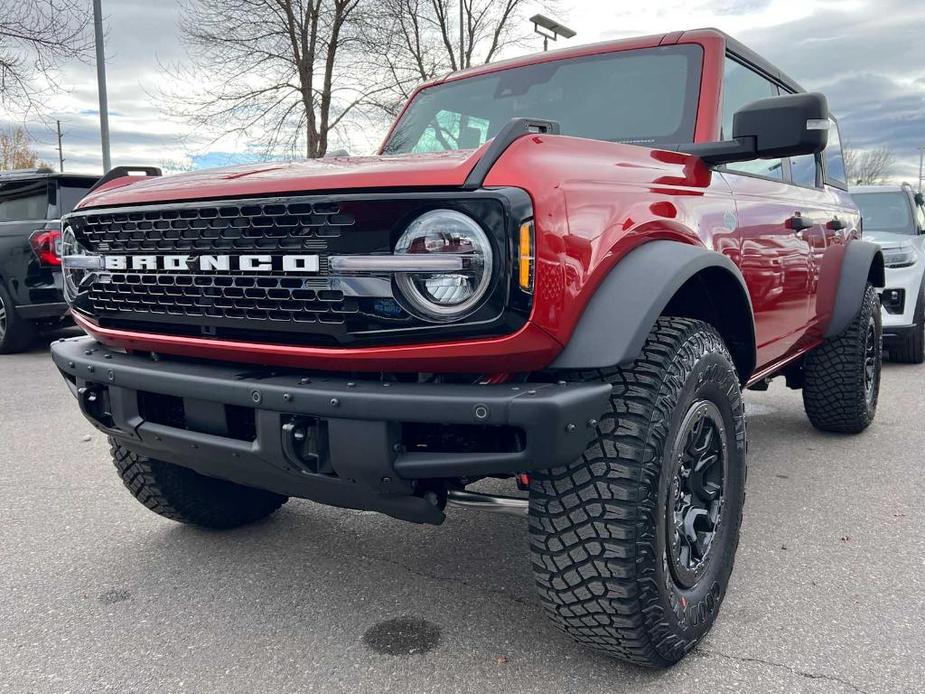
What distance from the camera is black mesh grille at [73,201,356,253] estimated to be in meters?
1.90

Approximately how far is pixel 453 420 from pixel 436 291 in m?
0.31

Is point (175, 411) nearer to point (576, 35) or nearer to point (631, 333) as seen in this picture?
point (631, 333)

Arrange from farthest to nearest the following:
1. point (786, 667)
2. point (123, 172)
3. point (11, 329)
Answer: point (11, 329), point (123, 172), point (786, 667)

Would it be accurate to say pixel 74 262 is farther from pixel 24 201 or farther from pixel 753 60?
pixel 24 201

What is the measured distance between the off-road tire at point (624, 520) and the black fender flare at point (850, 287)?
222 centimetres

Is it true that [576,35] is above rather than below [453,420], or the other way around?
above

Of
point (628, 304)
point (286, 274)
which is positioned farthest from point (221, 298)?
point (628, 304)

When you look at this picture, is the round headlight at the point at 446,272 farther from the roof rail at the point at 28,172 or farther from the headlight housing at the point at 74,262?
the roof rail at the point at 28,172

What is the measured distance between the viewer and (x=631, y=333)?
6.08 ft

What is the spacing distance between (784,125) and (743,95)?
95 centimetres

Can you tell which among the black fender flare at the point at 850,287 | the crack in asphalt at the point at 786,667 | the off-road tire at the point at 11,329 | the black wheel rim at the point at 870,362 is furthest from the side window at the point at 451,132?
the off-road tire at the point at 11,329

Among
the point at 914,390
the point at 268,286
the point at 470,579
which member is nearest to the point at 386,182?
the point at 268,286

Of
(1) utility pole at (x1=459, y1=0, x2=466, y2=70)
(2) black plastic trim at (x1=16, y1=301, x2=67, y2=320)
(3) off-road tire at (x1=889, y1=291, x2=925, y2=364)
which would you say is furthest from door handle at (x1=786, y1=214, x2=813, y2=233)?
(1) utility pole at (x1=459, y1=0, x2=466, y2=70)

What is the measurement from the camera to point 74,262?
2.54 metres
